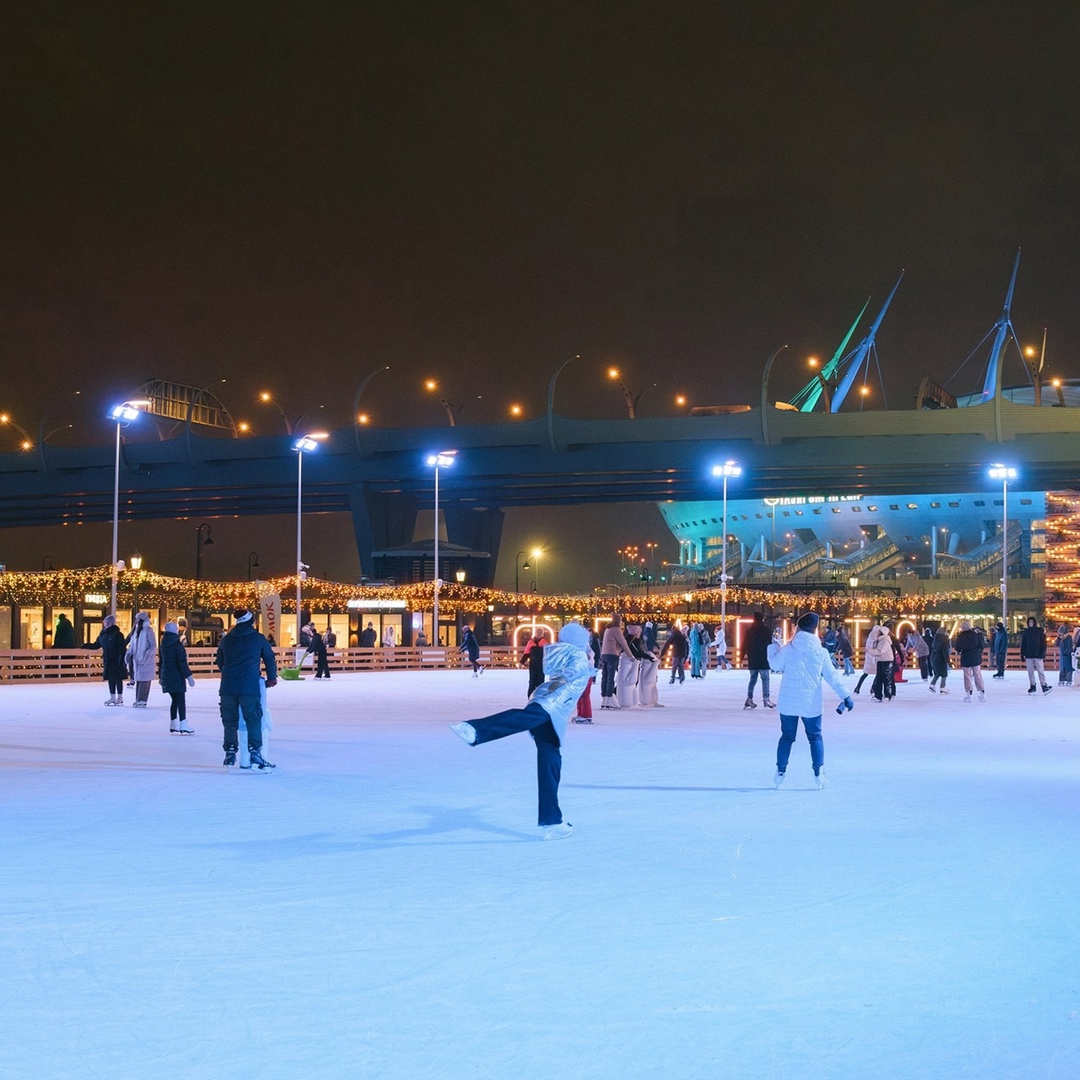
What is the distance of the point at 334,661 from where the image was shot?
45.1 m

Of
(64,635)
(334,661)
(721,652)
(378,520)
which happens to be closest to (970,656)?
(721,652)

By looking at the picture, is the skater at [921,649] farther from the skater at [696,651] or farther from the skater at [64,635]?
the skater at [64,635]

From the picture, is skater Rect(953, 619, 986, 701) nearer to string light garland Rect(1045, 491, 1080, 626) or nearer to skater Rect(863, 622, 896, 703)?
skater Rect(863, 622, 896, 703)

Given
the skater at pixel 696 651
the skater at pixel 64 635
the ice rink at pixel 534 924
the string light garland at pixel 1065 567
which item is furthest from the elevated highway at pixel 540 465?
the ice rink at pixel 534 924

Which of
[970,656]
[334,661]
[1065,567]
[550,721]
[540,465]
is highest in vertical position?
[540,465]

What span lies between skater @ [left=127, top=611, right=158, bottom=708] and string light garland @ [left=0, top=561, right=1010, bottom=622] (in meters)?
18.8

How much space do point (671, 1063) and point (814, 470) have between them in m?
64.6

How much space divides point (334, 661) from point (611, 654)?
75.7 ft

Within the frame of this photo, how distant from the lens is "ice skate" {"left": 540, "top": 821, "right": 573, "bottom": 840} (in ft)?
29.3

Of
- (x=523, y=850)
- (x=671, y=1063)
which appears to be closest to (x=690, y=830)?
(x=523, y=850)

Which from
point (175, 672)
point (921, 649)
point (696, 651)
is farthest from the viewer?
point (696, 651)

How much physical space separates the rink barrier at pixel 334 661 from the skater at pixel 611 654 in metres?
17.2

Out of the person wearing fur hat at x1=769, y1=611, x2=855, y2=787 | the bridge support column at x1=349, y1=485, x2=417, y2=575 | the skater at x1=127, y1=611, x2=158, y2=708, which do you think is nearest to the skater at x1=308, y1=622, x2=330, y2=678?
the skater at x1=127, y1=611, x2=158, y2=708

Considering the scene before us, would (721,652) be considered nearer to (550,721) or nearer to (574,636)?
(574,636)
